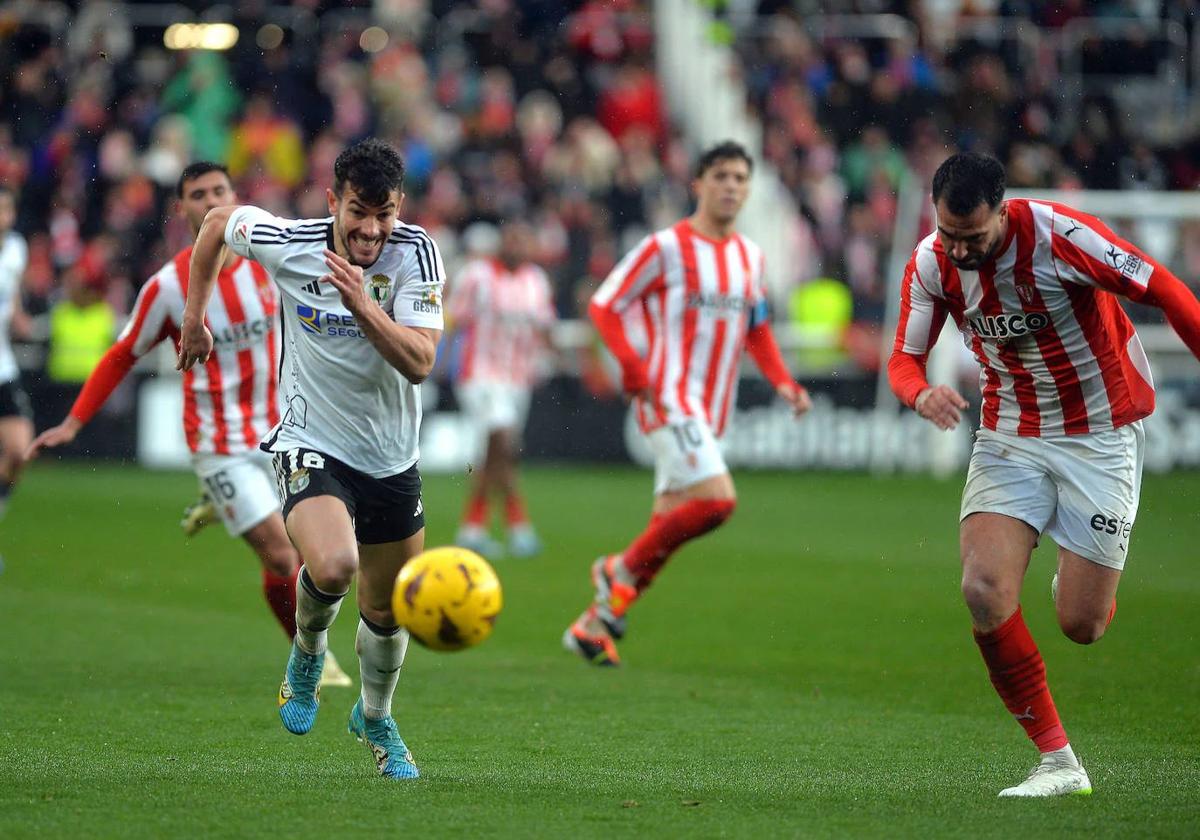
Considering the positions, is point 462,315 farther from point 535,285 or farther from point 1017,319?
point 1017,319

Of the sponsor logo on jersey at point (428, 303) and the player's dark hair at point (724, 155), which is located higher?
the player's dark hair at point (724, 155)

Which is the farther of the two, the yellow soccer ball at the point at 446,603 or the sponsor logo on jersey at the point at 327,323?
the sponsor logo on jersey at the point at 327,323

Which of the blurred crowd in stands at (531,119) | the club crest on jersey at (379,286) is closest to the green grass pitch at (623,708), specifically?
the club crest on jersey at (379,286)

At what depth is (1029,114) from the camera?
82.5ft

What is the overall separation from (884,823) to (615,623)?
12.9 feet

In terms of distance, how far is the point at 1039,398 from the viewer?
6348mm

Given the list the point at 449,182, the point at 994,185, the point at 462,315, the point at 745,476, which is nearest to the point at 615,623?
the point at 994,185

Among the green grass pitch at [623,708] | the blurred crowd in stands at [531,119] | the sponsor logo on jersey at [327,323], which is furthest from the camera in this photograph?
the blurred crowd in stands at [531,119]

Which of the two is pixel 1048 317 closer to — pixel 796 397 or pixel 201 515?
pixel 796 397

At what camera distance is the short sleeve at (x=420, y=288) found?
6.17 metres

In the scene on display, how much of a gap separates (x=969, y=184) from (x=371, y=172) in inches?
78.0

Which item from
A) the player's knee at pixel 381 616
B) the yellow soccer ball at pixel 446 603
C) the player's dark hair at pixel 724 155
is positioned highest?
the player's dark hair at pixel 724 155

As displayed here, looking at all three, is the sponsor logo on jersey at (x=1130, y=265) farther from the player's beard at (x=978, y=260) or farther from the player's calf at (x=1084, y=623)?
the player's calf at (x=1084, y=623)

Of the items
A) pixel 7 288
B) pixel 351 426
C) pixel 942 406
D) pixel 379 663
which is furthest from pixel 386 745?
pixel 7 288
